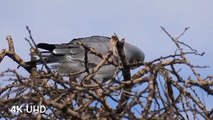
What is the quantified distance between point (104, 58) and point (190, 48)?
22.6 inches

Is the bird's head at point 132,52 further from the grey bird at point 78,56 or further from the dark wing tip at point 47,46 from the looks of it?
the dark wing tip at point 47,46

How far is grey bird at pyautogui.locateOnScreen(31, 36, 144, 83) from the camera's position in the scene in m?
5.72

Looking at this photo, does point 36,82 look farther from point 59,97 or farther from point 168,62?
point 168,62

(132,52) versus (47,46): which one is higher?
(47,46)

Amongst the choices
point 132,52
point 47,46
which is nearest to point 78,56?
point 47,46

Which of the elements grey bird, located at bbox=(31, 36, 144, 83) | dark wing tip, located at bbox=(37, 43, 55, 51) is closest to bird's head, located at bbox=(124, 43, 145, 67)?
grey bird, located at bbox=(31, 36, 144, 83)

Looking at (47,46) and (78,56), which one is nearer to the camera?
(47,46)

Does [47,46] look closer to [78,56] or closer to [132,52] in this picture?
[78,56]

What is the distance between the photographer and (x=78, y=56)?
19.8ft

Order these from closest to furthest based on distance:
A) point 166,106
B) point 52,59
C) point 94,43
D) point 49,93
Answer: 1. point 166,106
2. point 49,93
3. point 52,59
4. point 94,43

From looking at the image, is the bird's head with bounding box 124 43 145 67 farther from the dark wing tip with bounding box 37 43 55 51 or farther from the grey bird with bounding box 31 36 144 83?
the dark wing tip with bounding box 37 43 55 51

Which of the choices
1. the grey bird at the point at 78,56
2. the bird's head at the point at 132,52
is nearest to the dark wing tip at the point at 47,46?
the grey bird at the point at 78,56

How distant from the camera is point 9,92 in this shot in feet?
12.0

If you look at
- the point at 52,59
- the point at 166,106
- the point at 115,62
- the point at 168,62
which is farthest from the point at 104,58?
the point at 52,59
